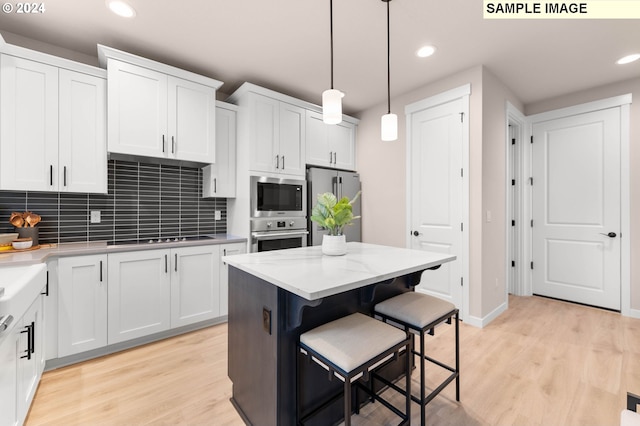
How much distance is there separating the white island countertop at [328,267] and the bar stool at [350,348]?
0.85 feet

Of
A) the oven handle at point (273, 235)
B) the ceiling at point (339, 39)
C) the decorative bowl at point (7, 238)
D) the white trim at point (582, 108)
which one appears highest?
the ceiling at point (339, 39)

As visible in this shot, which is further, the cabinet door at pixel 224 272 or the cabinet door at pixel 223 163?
the cabinet door at pixel 223 163

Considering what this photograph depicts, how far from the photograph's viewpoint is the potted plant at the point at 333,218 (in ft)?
5.59

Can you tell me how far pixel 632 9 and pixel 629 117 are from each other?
1604 mm

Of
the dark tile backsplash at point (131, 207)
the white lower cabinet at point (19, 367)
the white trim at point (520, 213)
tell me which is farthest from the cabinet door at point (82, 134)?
the white trim at point (520, 213)

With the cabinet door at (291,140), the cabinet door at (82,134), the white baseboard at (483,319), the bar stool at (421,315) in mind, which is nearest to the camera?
the bar stool at (421,315)

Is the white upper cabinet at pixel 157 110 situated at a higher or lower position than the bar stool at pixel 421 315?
higher

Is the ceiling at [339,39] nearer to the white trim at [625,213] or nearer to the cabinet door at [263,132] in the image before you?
the cabinet door at [263,132]

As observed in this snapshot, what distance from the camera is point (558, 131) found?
12.2 ft

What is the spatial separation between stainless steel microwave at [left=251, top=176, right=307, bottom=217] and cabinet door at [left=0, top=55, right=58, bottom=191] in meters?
1.65

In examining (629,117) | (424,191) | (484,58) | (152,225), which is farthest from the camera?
(424,191)

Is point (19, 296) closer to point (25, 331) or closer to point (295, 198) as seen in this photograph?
point (25, 331)

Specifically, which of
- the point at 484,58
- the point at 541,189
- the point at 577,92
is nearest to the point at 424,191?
the point at 484,58

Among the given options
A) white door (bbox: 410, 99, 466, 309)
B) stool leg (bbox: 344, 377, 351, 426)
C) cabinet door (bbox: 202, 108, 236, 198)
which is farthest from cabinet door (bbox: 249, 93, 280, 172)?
stool leg (bbox: 344, 377, 351, 426)
